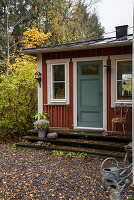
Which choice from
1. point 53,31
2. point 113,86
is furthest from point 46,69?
point 53,31

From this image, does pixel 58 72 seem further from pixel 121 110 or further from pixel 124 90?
pixel 121 110

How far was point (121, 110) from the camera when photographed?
6.12 meters

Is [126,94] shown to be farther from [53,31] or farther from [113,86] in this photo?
[53,31]

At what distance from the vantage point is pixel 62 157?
5391 mm

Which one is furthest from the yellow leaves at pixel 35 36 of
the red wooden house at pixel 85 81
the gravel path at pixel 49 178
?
the gravel path at pixel 49 178

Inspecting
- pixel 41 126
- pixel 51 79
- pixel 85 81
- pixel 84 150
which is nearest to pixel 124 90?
pixel 85 81

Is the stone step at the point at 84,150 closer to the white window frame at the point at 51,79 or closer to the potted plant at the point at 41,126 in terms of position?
the potted plant at the point at 41,126

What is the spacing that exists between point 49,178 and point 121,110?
312 cm

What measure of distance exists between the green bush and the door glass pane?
6.98ft

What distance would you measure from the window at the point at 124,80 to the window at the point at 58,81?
73.9 inches

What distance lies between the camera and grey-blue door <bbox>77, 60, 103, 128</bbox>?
652 cm

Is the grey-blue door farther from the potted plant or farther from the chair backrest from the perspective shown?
the potted plant

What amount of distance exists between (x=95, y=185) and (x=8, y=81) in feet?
16.4

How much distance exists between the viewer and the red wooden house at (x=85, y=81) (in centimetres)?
621
